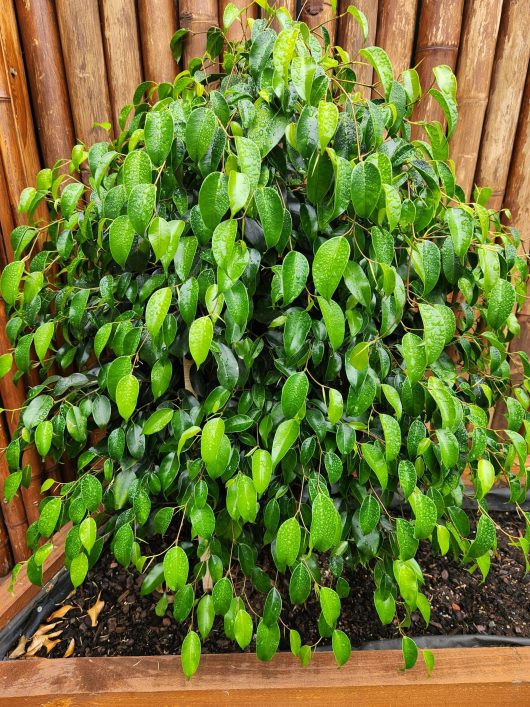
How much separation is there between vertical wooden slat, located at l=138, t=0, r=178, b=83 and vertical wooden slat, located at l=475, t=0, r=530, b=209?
3.24 feet

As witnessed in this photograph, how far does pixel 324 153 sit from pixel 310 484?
0.57 metres

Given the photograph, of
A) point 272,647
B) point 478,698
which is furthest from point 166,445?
point 478,698

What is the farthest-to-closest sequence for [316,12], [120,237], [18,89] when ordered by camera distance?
[316,12], [18,89], [120,237]

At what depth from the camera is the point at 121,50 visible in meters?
1.32

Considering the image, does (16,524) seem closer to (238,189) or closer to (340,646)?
(340,646)

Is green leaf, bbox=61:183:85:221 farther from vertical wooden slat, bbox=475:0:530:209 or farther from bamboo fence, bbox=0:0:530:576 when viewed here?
vertical wooden slat, bbox=475:0:530:209

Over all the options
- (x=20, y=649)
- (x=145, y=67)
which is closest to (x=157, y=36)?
(x=145, y=67)

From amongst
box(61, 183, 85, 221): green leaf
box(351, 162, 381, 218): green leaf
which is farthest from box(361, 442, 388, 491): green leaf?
box(61, 183, 85, 221): green leaf

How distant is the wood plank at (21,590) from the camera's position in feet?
4.43

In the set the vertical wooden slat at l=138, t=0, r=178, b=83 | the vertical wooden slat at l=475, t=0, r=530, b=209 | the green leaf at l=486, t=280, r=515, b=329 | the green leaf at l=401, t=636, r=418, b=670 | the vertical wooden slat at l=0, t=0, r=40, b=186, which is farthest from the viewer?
the vertical wooden slat at l=475, t=0, r=530, b=209

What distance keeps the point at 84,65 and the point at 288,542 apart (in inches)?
52.7

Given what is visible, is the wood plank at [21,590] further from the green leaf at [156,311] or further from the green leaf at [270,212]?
the green leaf at [270,212]

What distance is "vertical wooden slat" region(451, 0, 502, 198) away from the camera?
1.40m

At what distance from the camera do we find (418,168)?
86cm
